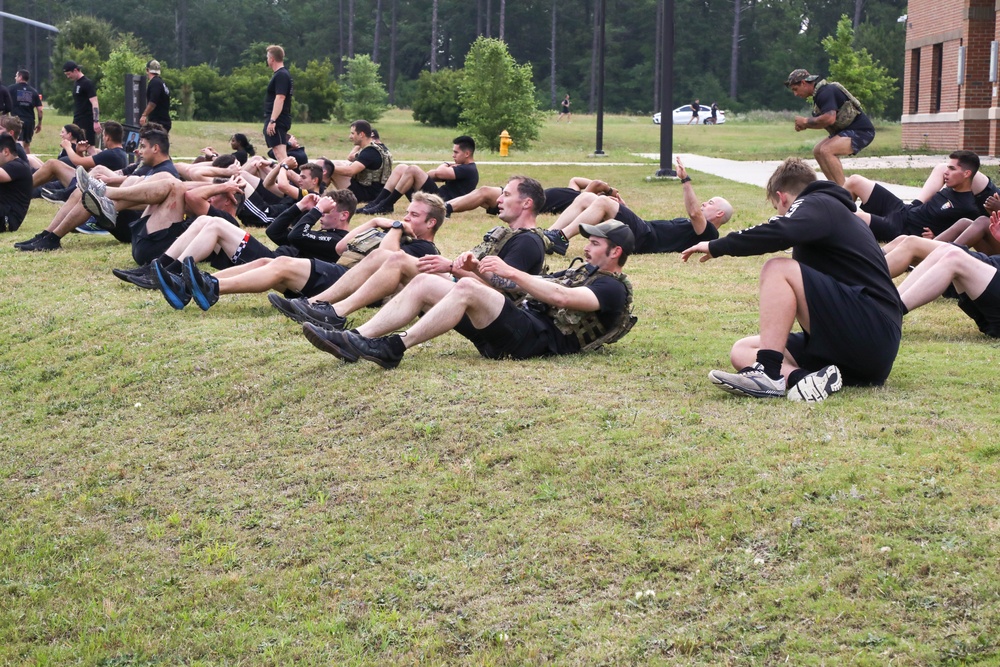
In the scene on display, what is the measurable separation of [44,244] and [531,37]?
7662 centimetres

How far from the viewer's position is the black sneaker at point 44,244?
14125 mm

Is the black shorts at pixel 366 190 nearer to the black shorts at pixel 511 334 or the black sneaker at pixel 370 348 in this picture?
the black shorts at pixel 511 334

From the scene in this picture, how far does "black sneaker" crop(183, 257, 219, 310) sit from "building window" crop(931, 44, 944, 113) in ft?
88.6

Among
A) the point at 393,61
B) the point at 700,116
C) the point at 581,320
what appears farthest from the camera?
the point at 393,61

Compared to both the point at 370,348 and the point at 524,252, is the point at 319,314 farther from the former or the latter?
the point at 524,252

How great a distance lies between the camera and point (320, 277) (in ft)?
32.1

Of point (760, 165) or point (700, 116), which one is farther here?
point (700, 116)

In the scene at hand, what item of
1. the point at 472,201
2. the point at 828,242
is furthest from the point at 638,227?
the point at 828,242

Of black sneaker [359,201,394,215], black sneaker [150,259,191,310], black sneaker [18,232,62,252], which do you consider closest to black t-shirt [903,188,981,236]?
black sneaker [150,259,191,310]

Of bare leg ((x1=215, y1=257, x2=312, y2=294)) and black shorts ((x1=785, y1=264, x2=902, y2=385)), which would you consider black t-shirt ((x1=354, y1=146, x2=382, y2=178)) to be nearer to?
bare leg ((x1=215, y1=257, x2=312, y2=294))

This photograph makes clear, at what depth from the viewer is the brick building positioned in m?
29.1

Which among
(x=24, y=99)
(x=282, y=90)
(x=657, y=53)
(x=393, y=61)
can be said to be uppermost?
(x=657, y=53)

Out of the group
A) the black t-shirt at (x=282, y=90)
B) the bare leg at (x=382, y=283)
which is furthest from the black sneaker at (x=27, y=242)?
the bare leg at (x=382, y=283)

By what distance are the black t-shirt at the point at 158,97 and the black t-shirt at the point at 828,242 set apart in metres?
14.5
